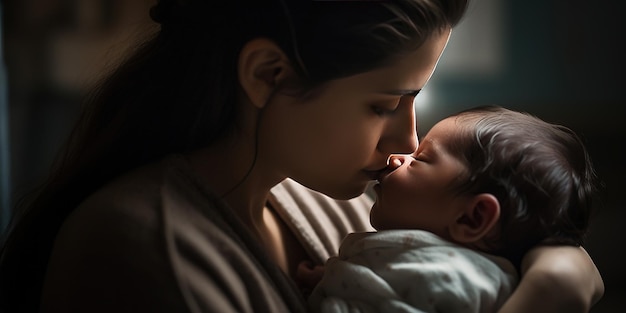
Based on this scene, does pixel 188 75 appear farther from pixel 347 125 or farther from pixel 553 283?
pixel 553 283

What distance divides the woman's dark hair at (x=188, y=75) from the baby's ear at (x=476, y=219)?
0.64 feet

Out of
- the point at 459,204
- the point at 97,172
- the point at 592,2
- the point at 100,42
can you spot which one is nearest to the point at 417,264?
the point at 459,204

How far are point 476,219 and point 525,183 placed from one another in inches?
2.7

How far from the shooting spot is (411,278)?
0.88m

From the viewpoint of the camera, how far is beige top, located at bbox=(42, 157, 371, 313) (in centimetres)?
78

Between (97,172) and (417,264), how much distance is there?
0.36 metres

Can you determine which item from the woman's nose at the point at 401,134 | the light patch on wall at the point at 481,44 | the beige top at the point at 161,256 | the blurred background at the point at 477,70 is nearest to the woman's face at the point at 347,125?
the woman's nose at the point at 401,134

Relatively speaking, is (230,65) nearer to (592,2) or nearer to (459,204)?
(459,204)

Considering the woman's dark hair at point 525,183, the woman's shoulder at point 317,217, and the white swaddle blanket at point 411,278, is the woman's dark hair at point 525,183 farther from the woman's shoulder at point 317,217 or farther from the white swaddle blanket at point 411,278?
the woman's shoulder at point 317,217

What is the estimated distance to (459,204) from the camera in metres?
0.96

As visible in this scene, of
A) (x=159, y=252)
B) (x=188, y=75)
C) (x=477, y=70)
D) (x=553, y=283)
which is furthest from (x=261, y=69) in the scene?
(x=477, y=70)

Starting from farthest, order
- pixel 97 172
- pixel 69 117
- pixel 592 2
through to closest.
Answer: pixel 69 117, pixel 592 2, pixel 97 172

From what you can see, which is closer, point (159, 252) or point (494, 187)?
point (159, 252)

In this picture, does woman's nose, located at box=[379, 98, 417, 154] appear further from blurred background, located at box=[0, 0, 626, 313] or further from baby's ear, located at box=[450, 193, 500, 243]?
blurred background, located at box=[0, 0, 626, 313]
